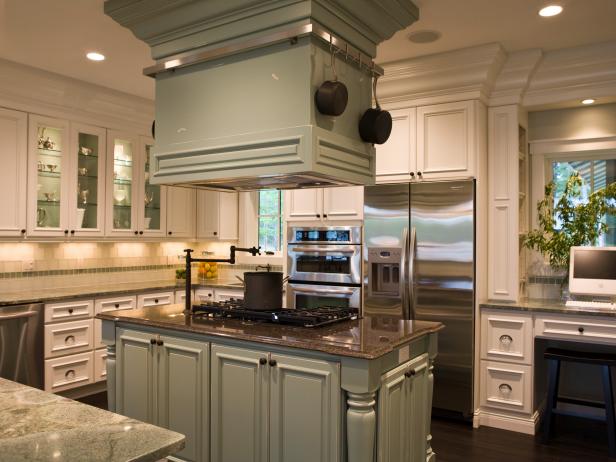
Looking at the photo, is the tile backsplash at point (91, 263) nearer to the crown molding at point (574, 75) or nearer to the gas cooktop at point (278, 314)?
the gas cooktop at point (278, 314)

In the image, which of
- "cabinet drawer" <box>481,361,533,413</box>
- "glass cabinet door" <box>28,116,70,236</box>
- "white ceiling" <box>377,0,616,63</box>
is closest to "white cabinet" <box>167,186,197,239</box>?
"glass cabinet door" <box>28,116,70,236</box>

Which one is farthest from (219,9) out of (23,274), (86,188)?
(23,274)

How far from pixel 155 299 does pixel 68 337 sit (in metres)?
0.91

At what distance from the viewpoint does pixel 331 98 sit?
7.51ft

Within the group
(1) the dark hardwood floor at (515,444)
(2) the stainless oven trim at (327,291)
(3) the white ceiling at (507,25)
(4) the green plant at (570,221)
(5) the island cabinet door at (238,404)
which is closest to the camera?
(5) the island cabinet door at (238,404)

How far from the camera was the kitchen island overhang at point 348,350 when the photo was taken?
2145 millimetres

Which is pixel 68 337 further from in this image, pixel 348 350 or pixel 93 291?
pixel 348 350

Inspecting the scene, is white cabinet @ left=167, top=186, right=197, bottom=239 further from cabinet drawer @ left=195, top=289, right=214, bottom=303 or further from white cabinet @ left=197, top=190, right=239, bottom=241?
cabinet drawer @ left=195, top=289, right=214, bottom=303

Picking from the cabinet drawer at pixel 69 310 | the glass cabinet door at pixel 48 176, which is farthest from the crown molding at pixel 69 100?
the cabinet drawer at pixel 69 310

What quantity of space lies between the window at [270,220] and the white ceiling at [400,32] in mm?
2028

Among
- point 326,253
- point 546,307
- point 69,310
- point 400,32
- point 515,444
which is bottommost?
point 515,444

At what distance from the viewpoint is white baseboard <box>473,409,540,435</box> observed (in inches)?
147

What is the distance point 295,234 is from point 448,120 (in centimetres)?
156

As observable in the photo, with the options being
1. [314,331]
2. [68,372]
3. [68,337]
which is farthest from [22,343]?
[314,331]
